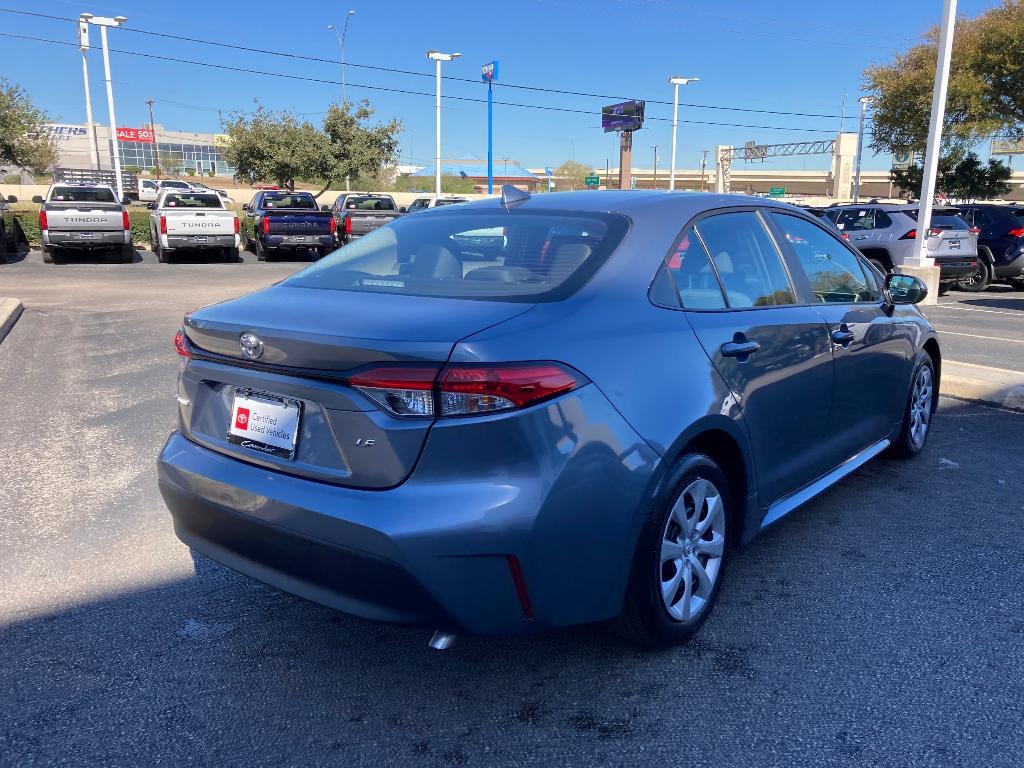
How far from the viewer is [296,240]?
68.9 ft

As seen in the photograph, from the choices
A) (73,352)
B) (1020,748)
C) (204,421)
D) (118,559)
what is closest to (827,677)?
(1020,748)

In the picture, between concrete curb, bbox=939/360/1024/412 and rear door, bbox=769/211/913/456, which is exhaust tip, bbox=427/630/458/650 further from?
concrete curb, bbox=939/360/1024/412

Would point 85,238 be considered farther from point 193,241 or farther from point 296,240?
point 296,240

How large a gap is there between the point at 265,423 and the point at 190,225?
59.2ft

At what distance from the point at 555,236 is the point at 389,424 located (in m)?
1.18

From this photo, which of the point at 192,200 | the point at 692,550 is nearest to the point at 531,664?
the point at 692,550

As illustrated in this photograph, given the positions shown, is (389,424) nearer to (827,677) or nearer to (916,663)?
(827,677)

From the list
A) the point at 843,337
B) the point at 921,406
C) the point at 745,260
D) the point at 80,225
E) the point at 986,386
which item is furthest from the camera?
the point at 80,225

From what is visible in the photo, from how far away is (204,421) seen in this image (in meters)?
2.92

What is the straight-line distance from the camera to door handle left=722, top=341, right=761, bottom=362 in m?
3.11

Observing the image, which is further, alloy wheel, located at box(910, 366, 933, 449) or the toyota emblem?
alloy wheel, located at box(910, 366, 933, 449)

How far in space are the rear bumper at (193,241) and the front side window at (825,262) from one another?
17290mm

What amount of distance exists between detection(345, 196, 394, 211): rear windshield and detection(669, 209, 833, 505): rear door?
21649 millimetres

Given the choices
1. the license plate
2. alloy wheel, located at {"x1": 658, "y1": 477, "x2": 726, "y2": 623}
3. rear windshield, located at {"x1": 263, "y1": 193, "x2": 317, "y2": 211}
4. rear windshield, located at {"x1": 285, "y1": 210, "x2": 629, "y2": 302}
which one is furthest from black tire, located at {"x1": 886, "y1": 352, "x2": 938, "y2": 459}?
rear windshield, located at {"x1": 263, "y1": 193, "x2": 317, "y2": 211}
